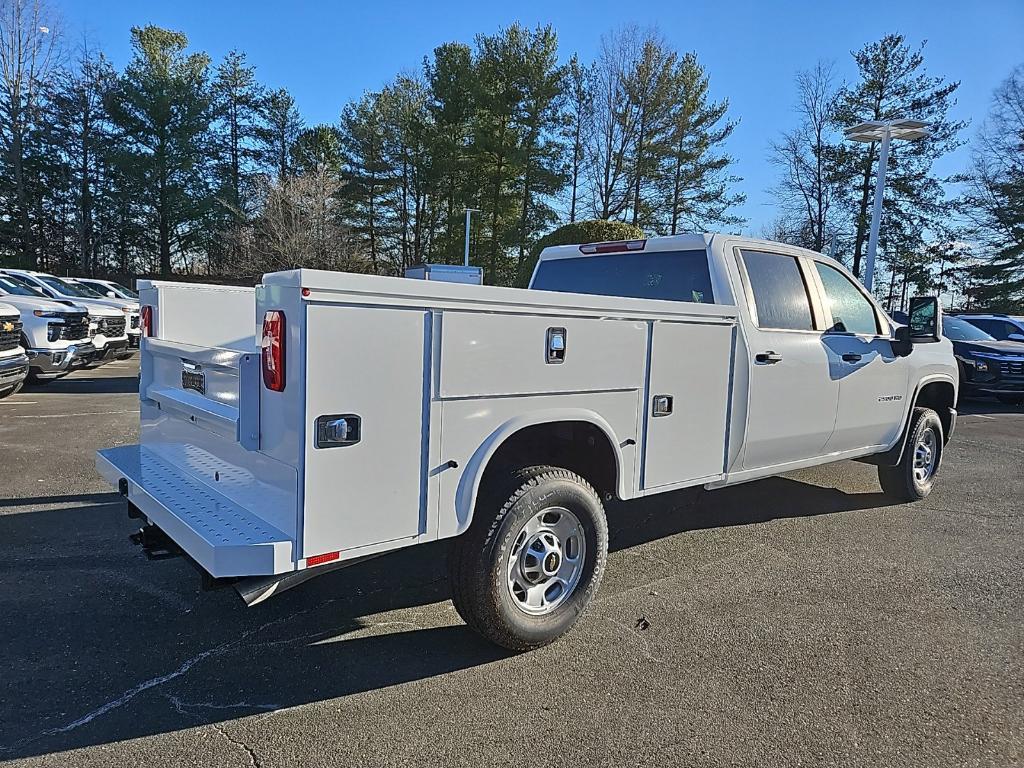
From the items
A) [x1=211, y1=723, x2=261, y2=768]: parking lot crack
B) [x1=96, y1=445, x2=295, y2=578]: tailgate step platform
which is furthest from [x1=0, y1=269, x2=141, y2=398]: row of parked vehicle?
[x1=211, y1=723, x2=261, y2=768]: parking lot crack

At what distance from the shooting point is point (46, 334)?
1059cm

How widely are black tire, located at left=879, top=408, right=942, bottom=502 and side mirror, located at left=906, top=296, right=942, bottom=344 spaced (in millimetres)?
977

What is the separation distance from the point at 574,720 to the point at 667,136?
35.0 metres

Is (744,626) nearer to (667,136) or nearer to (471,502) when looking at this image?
(471,502)

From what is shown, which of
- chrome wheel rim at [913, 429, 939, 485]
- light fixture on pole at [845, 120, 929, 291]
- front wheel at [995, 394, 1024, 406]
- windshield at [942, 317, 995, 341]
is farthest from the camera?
light fixture on pole at [845, 120, 929, 291]

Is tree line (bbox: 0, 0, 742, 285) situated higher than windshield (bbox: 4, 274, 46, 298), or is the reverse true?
tree line (bbox: 0, 0, 742, 285)

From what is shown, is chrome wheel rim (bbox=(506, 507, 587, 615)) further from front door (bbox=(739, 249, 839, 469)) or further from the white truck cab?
the white truck cab

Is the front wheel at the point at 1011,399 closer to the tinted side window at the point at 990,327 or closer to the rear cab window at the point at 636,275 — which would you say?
the tinted side window at the point at 990,327

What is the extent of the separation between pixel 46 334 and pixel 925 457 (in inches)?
459

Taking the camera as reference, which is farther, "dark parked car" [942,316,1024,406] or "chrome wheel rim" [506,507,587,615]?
"dark parked car" [942,316,1024,406]

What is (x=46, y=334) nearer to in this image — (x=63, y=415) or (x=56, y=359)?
(x=56, y=359)

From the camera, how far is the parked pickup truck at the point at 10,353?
835 centimetres

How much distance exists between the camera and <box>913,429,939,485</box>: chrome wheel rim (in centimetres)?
625

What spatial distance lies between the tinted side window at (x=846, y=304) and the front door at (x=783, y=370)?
0.32m
